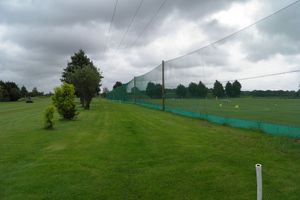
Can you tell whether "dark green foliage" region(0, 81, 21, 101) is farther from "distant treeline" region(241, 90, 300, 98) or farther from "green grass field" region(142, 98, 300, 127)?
"distant treeline" region(241, 90, 300, 98)

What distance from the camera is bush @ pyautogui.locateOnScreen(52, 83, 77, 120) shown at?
16859 mm

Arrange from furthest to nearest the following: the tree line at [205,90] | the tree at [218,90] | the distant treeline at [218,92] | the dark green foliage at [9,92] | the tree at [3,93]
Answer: the dark green foliage at [9,92] < the tree at [3,93] < the tree at [218,90] < the tree line at [205,90] < the distant treeline at [218,92]

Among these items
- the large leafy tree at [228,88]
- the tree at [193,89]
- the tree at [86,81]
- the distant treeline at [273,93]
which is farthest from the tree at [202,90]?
the tree at [86,81]

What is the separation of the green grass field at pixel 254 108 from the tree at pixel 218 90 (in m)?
0.27

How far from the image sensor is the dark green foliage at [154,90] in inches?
1019

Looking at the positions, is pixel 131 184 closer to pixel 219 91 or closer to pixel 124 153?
pixel 124 153

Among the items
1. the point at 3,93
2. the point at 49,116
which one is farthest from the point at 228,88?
the point at 3,93

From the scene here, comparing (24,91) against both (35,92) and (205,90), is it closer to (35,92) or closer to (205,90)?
(35,92)

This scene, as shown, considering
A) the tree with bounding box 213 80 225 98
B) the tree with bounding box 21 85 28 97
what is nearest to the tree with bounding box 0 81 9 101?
the tree with bounding box 21 85 28 97

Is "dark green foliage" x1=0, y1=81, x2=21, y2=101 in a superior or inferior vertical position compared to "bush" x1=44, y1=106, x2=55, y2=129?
superior

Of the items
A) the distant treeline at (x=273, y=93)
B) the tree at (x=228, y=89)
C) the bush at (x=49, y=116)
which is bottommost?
the bush at (x=49, y=116)

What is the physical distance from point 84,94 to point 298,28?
72.8 ft

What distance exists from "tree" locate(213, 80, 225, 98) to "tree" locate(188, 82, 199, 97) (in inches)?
77.6

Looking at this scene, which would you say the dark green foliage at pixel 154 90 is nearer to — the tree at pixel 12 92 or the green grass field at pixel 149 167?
the green grass field at pixel 149 167
